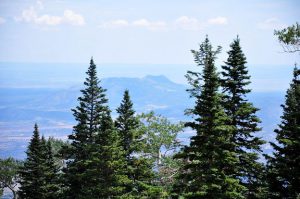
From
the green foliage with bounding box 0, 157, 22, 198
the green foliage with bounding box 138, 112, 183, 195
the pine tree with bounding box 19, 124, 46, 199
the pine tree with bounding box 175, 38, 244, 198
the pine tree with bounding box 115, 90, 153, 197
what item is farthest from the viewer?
the green foliage with bounding box 0, 157, 22, 198

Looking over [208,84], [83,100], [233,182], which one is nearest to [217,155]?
[233,182]

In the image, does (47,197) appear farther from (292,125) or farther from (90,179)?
(292,125)

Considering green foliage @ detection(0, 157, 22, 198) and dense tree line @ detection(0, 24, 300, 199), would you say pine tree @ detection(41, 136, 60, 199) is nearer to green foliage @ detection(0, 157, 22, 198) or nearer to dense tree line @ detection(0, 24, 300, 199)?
dense tree line @ detection(0, 24, 300, 199)

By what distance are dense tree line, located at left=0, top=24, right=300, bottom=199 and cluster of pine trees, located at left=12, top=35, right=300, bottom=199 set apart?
7cm

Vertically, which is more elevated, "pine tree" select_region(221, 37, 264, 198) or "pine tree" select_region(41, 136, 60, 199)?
"pine tree" select_region(221, 37, 264, 198)

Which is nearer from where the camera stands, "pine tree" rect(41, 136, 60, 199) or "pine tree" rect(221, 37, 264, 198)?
"pine tree" rect(221, 37, 264, 198)

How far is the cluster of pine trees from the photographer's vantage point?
26.4 meters

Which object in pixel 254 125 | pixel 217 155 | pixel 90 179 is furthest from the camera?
pixel 90 179

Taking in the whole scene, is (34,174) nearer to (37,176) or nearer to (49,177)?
(37,176)

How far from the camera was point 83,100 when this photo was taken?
1820 inches

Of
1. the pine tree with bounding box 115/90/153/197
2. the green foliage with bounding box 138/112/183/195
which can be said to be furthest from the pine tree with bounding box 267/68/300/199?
the green foliage with bounding box 138/112/183/195

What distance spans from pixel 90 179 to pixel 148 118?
11.6m

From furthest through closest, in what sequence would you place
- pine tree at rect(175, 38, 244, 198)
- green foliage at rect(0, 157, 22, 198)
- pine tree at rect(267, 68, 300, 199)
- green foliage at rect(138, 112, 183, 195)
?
green foliage at rect(0, 157, 22, 198) < green foliage at rect(138, 112, 183, 195) < pine tree at rect(267, 68, 300, 199) < pine tree at rect(175, 38, 244, 198)

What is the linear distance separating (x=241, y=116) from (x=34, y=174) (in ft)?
83.9
